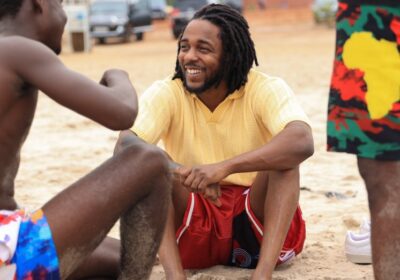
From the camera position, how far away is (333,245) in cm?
419

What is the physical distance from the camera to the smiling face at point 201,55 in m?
3.67

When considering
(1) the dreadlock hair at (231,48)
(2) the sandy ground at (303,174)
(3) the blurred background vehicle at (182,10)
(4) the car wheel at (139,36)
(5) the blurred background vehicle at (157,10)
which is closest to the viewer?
(1) the dreadlock hair at (231,48)

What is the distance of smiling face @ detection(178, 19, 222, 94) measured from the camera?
367 cm

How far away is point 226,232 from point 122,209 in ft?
3.14

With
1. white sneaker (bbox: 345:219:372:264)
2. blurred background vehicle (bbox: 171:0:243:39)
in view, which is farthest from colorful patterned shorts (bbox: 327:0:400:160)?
blurred background vehicle (bbox: 171:0:243:39)

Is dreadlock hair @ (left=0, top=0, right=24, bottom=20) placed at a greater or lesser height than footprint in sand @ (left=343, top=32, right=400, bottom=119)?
greater

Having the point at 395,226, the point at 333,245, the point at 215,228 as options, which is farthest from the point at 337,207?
the point at 395,226

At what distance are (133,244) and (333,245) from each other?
1.48 meters

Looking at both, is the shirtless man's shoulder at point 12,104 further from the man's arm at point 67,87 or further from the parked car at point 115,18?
the parked car at point 115,18

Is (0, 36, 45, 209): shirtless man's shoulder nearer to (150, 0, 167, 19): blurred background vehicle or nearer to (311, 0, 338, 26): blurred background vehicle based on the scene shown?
(311, 0, 338, 26): blurred background vehicle

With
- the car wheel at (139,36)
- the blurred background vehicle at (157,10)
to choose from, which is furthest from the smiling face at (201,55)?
the blurred background vehicle at (157,10)

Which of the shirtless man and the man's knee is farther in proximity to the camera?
the man's knee

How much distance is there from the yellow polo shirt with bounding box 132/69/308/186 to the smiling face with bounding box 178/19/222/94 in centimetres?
9

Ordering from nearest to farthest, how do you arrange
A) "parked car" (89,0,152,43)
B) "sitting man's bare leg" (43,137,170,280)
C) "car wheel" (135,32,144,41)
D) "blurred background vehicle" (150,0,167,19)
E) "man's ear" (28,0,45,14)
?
"sitting man's bare leg" (43,137,170,280)
"man's ear" (28,0,45,14)
"parked car" (89,0,152,43)
"car wheel" (135,32,144,41)
"blurred background vehicle" (150,0,167,19)
